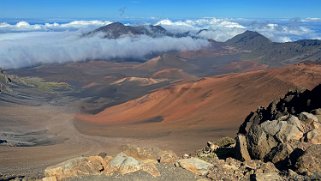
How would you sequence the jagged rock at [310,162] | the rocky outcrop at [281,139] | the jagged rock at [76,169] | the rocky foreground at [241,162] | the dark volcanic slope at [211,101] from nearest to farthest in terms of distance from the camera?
the jagged rock at [310,162], the rocky foreground at [241,162], the jagged rock at [76,169], the rocky outcrop at [281,139], the dark volcanic slope at [211,101]

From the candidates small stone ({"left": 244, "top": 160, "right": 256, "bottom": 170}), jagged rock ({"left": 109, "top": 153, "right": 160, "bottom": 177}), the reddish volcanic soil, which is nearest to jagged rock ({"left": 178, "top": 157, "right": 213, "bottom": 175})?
jagged rock ({"left": 109, "top": 153, "right": 160, "bottom": 177})

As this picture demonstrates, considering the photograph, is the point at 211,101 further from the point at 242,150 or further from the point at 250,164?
the point at 250,164

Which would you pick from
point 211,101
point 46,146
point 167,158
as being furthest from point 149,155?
point 211,101

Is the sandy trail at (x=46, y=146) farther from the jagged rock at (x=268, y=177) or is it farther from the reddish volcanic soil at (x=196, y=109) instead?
the jagged rock at (x=268, y=177)

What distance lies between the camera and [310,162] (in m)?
20.2

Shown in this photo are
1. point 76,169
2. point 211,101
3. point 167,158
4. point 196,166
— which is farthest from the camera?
point 211,101

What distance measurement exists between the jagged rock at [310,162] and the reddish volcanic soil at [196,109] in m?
28.7

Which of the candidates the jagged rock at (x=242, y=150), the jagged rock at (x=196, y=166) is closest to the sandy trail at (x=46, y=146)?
the jagged rock at (x=196, y=166)

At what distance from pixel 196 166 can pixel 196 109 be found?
177 ft

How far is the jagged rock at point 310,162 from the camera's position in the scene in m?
19.9

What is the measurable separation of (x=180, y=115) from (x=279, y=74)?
1673 cm

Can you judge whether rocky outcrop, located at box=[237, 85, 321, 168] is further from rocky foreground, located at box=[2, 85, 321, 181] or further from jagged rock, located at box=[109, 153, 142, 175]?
jagged rock, located at box=[109, 153, 142, 175]


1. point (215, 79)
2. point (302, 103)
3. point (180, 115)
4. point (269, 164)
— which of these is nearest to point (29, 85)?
point (215, 79)

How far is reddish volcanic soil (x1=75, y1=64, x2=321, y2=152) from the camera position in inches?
2381
